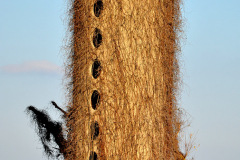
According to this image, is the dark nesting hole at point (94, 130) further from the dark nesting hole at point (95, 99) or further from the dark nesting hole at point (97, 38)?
the dark nesting hole at point (97, 38)

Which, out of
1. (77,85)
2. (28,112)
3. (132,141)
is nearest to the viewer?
(132,141)

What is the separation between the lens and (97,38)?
28.5ft

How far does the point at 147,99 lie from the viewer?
331 inches

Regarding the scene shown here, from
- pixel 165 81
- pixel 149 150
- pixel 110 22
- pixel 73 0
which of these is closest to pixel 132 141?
pixel 149 150

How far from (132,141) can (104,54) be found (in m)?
1.52

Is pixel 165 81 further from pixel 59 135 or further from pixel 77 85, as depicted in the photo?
pixel 59 135

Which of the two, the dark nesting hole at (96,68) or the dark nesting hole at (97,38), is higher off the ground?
the dark nesting hole at (97,38)

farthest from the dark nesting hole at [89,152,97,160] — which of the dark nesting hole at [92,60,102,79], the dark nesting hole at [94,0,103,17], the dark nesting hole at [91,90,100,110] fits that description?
the dark nesting hole at [94,0,103,17]

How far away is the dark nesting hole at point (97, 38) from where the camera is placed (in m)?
8.59

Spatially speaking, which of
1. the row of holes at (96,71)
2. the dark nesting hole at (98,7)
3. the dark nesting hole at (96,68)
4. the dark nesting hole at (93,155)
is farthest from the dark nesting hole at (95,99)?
the dark nesting hole at (98,7)

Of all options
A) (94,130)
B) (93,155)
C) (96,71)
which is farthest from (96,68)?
(93,155)

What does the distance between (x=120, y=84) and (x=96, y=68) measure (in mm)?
572

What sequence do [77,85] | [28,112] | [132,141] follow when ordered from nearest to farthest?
[132,141]
[77,85]
[28,112]

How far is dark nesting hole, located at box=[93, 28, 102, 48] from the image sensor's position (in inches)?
338
